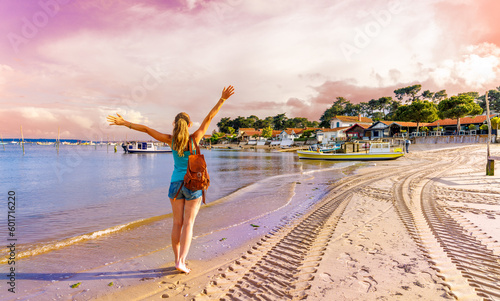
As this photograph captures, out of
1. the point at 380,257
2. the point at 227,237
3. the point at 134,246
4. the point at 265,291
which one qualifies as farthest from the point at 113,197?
the point at 380,257

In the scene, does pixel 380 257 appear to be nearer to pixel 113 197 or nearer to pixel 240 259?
pixel 240 259

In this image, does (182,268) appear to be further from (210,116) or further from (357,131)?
(357,131)

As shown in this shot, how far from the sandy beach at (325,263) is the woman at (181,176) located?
1.81 ft

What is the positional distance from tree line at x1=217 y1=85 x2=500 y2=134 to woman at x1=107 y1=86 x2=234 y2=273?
174ft

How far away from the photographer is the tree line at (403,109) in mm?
44250

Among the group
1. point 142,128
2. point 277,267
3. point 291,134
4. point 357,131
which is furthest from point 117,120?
point 291,134

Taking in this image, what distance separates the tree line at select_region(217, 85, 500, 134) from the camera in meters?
44.2

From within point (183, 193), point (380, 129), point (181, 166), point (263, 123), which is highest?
point (263, 123)

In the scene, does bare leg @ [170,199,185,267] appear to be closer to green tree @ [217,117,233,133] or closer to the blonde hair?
the blonde hair

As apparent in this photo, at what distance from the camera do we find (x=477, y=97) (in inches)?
3024

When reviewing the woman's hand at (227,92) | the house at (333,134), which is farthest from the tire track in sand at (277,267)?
the house at (333,134)

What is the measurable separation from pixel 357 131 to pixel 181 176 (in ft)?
207

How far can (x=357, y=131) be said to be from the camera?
6009cm

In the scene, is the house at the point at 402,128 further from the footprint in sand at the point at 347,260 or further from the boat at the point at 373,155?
the footprint in sand at the point at 347,260
